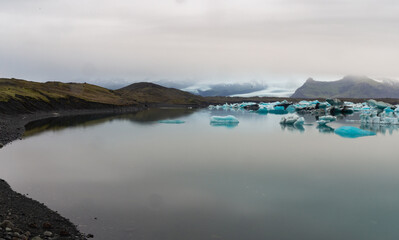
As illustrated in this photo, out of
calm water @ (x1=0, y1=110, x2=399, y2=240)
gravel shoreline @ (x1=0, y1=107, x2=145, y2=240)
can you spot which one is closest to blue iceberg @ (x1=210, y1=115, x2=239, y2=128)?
calm water @ (x1=0, y1=110, x2=399, y2=240)

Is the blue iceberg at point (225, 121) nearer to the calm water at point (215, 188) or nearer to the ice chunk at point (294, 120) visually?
the ice chunk at point (294, 120)

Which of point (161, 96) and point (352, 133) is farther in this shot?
point (161, 96)

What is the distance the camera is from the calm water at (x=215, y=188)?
10.4m

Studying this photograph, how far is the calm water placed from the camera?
10367 millimetres

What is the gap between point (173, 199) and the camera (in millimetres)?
13156

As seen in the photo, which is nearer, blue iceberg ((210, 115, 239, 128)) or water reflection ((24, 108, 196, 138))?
water reflection ((24, 108, 196, 138))

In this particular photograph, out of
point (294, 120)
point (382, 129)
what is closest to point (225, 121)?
point (294, 120)

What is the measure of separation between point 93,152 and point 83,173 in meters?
7.24

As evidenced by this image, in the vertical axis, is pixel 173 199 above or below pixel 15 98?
below

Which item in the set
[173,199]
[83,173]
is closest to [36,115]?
[83,173]

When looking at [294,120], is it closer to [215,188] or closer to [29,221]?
[215,188]

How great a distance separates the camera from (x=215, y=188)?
48.3ft

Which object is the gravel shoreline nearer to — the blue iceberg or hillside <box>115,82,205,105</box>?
the blue iceberg

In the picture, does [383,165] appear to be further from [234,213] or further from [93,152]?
[93,152]
